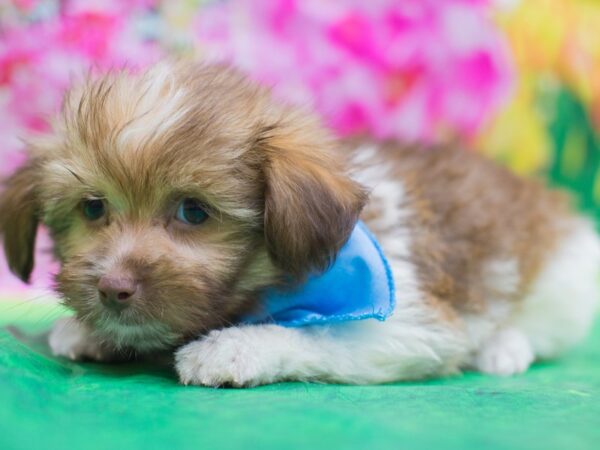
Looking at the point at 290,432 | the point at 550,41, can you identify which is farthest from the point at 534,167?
the point at 290,432

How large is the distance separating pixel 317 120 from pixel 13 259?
139cm

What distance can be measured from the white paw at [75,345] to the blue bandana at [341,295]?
0.69 meters

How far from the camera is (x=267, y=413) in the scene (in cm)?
249

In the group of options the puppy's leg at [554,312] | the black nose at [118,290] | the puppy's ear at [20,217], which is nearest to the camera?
the black nose at [118,290]

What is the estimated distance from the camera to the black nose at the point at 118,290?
9.04 ft

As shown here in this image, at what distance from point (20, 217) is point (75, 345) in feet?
1.85

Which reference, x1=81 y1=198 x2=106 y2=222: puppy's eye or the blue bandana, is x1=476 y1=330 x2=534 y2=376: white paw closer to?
the blue bandana

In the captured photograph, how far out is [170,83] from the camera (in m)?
3.15

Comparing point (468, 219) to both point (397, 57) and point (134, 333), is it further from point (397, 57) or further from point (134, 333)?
point (397, 57)

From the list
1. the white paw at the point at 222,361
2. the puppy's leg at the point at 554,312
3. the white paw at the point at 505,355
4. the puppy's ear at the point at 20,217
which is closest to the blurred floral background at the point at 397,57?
the puppy's leg at the point at 554,312

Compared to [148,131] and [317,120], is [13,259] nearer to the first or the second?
[148,131]

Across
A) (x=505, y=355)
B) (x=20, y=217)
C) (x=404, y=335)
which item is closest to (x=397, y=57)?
(x=505, y=355)

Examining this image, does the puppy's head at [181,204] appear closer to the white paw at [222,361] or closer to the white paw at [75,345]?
the white paw at [222,361]

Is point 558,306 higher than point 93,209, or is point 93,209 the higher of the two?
point 93,209
